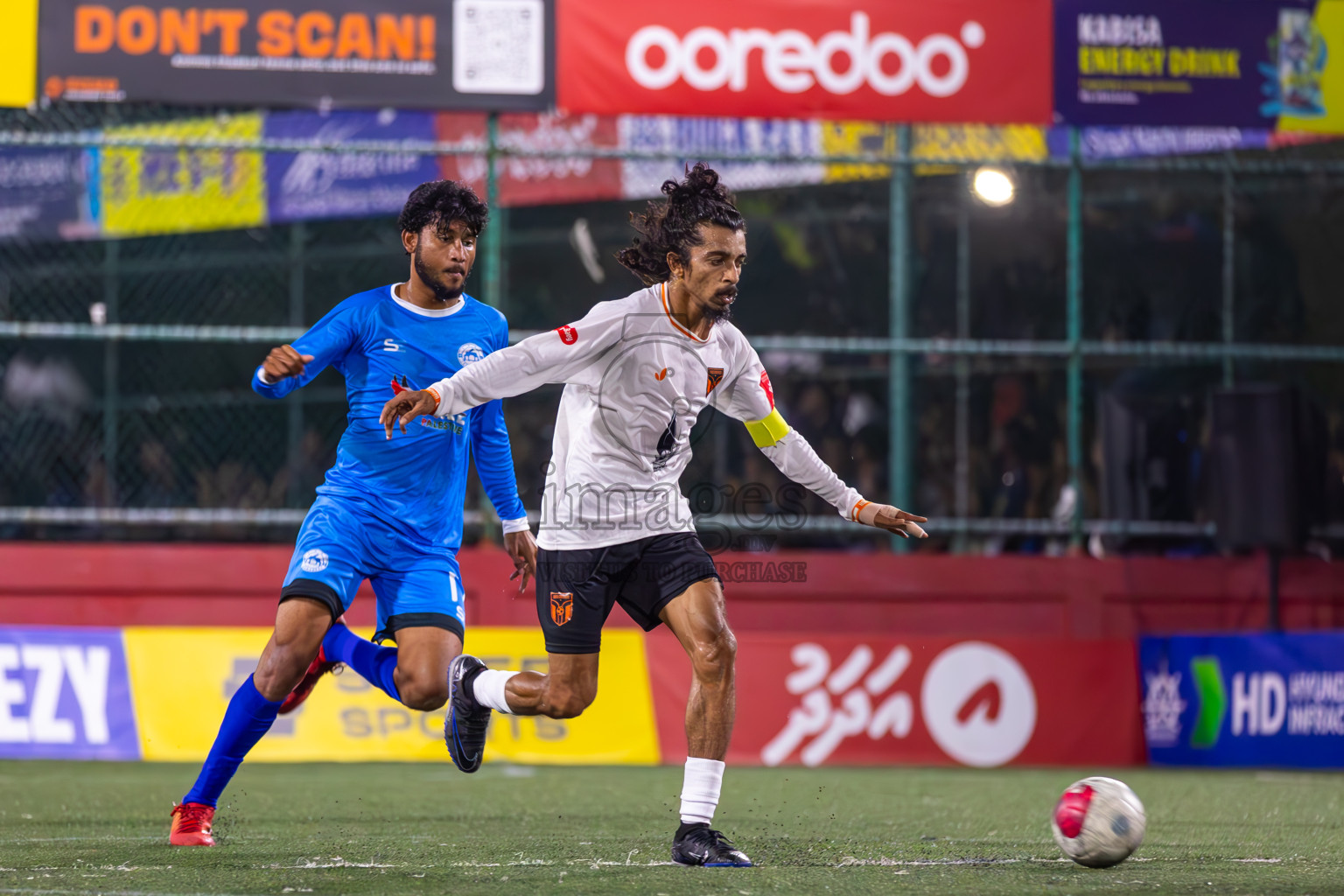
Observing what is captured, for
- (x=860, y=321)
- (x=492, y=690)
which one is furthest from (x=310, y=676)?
(x=860, y=321)

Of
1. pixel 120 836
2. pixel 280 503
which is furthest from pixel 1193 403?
pixel 120 836

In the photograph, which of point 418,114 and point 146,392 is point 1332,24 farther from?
point 146,392

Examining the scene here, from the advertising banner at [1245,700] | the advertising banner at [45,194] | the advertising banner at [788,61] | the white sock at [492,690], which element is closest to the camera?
the white sock at [492,690]

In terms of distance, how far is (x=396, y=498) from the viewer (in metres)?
6.18

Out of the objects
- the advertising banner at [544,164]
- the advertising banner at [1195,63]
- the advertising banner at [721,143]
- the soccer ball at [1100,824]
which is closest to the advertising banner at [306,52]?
the advertising banner at [721,143]

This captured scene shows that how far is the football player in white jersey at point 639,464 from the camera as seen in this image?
5469mm

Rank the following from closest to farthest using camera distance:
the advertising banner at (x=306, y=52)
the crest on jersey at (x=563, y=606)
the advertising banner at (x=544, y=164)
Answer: the crest on jersey at (x=563, y=606)
the advertising banner at (x=306, y=52)
the advertising banner at (x=544, y=164)

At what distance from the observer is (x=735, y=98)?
Answer: 12.1 meters

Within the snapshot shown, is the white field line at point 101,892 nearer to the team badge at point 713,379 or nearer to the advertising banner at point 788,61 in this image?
the team badge at point 713,379

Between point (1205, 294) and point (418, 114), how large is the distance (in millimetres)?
7772

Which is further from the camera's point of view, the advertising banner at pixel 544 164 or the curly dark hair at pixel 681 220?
the advertising banner at pixel 544 164

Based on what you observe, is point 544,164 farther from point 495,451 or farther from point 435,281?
point 435,281

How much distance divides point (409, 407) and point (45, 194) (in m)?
10.8

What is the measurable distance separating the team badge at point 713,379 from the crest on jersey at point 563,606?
2.85 feet
